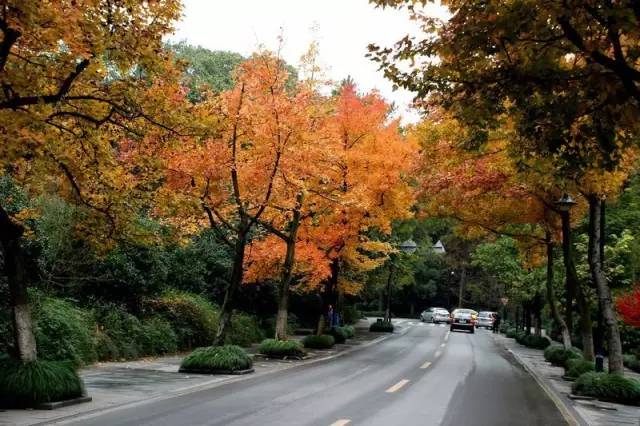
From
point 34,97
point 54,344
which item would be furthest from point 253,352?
point 34,97

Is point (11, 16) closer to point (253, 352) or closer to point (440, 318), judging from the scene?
point (253, 352)

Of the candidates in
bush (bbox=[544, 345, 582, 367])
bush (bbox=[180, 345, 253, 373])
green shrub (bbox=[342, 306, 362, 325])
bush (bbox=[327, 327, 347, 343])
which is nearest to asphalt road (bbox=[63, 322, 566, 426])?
bush (bbox=[180, 345, 253, 373])

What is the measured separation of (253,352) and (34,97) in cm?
1558

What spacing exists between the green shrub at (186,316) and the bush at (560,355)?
1306cm

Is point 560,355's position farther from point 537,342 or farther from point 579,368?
point 537,342

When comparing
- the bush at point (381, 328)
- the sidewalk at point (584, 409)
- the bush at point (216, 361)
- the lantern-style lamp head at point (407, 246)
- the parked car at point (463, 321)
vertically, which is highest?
the lantern-style lamp head at point (407, 246)

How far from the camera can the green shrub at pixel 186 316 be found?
841 inches

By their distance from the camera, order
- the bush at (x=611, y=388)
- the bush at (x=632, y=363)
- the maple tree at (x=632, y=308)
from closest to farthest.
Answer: the bush at (x=611, y=388) → the maple tree at (x=632, y=308) → the bush at (x=632, y=363)

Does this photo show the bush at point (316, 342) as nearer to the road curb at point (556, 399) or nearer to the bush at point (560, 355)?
the road curb at point (556, 399)

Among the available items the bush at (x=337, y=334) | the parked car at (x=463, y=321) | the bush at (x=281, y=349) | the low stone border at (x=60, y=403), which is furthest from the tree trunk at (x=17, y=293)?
the parked car at (x=463, y=321)

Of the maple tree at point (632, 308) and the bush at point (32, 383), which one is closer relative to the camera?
the bush at point (32, 383)

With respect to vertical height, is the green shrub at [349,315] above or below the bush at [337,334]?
above

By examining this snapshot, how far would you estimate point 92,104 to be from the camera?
412 inches

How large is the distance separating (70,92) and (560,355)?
20.0 m
